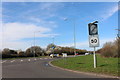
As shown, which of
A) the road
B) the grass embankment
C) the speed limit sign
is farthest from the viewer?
the speed limit sign

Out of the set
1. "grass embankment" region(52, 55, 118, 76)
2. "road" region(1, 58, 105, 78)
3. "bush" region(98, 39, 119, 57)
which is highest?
"bush" region(98, 39, 119, 57)

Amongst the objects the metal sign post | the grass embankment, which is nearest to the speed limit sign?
the metal sign post

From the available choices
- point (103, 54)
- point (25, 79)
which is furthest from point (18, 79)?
point (103, 54)

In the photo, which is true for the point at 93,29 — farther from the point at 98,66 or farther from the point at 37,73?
the point at 37,73

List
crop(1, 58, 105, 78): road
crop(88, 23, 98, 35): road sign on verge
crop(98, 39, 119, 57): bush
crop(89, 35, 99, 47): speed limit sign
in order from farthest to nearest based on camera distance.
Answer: crop(98, 39, 119, 57): bush, crop(88, 23, 98, 35): road sign on verge, crop(89, 35, 99, 47): speed limit sign, crop(1, 58, 105, 78): road

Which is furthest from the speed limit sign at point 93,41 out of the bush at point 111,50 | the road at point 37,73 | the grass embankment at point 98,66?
the bush at point 111,50

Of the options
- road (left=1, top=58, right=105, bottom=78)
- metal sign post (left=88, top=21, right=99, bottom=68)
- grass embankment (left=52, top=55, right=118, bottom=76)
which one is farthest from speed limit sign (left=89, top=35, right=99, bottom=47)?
road (left=1, top=58, right=105, bottom=78)

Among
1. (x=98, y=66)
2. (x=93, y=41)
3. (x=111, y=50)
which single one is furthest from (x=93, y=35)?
(x=111, y=50)

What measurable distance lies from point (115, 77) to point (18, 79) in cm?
614

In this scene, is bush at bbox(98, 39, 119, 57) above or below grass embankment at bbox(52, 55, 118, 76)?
above

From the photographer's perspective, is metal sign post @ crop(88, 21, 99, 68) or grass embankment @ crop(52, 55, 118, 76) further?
metal sign post @ crop(88, 21, 99, 68)

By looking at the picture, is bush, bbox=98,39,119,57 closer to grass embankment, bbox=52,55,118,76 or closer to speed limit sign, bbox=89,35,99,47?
grass embankment, bbox=52,55,118,76

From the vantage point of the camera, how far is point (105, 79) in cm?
977

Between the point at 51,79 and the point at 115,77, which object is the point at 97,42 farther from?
the point at 51,79
